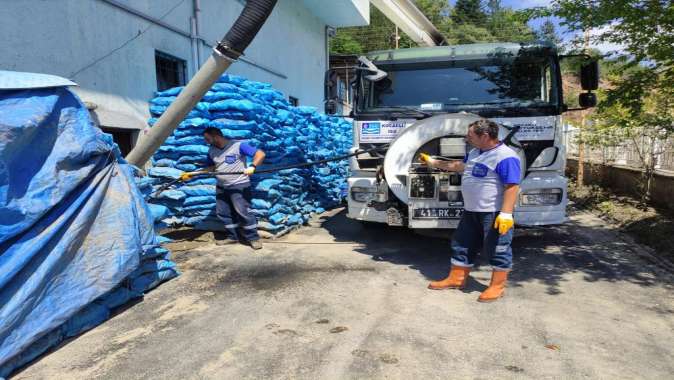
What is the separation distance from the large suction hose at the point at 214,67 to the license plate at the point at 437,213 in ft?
8.19

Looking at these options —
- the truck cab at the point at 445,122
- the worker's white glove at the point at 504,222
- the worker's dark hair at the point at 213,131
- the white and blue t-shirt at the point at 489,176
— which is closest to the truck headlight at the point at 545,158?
the truck cab at the point at 445,122

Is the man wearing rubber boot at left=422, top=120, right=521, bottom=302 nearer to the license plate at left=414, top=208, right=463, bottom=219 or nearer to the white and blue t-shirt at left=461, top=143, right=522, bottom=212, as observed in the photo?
the white and blue t-shirt at left=461, top=143, right=522, bottom=212

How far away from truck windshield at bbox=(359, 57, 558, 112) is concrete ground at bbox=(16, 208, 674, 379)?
5.46ft

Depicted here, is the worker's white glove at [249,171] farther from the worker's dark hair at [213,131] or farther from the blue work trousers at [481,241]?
the blue work trousers at [481,241]

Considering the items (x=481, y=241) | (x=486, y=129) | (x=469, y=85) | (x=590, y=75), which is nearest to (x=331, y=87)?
(x=469, y=85)

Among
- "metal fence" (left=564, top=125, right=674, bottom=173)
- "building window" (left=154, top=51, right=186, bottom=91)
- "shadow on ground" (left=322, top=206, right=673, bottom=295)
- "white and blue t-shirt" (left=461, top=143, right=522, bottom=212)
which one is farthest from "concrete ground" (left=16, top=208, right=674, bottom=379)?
"metal fence" (left=564, top=125, right=674, bottom=173)

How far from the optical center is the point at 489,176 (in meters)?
3.92

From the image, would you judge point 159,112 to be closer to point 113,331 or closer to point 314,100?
point 113,331

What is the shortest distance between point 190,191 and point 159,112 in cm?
131

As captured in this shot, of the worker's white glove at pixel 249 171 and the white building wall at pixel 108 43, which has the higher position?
the white building wall at pixel 108 43

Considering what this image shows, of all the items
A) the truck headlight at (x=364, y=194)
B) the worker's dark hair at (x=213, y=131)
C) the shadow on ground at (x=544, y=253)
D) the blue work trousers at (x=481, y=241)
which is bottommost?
the shadow on ground at (x=544, y=253)

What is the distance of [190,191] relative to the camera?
245 inches

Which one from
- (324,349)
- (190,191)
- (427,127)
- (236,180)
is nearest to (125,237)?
(324,349)

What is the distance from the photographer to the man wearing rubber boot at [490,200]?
379 centimetres
